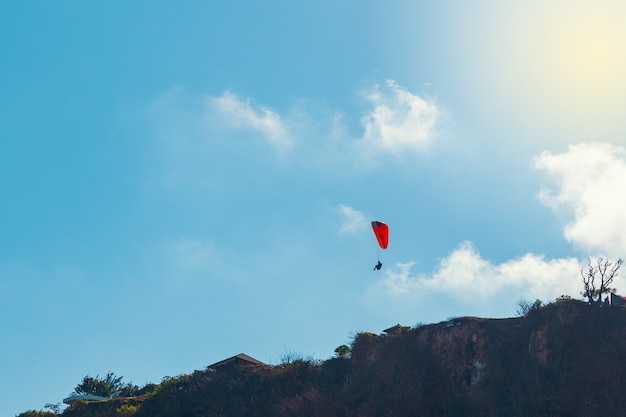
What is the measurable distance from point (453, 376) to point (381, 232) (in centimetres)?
1054

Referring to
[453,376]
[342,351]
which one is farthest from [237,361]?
[453,376]

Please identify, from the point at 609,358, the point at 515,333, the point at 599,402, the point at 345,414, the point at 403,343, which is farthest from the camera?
the point at 403,343

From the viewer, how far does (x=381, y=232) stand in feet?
141

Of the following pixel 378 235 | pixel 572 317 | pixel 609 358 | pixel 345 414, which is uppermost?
pixel 378 235

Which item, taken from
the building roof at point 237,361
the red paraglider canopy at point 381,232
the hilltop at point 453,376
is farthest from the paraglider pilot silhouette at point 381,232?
the building roof at point 237,361

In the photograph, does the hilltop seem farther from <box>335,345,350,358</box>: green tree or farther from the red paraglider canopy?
the red paraglider canopy

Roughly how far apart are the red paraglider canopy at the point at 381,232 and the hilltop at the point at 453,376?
857 cm

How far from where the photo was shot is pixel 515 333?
44.0m

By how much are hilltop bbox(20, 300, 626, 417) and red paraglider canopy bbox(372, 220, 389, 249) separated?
857cm

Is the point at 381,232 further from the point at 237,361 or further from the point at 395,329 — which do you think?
the point at 237,361

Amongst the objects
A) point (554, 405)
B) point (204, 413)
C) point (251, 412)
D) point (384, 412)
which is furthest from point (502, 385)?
point (204, 413)

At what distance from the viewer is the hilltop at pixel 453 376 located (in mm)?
37875

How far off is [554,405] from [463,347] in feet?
28.1

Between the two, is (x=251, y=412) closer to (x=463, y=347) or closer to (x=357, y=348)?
(x=357, y=348)
